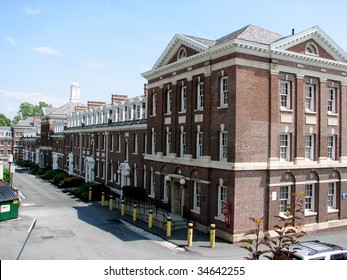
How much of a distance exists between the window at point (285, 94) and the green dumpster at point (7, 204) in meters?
19.3

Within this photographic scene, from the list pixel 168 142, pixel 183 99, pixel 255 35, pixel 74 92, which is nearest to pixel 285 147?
pixel 255 35

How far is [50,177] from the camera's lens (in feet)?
172

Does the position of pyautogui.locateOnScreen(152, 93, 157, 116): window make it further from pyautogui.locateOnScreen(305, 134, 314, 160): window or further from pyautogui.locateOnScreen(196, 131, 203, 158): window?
pyautogui.locateOnScreen(305, 134, 314, 160): window

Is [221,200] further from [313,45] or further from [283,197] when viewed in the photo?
[313,45]

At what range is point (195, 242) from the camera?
1984 centimetres

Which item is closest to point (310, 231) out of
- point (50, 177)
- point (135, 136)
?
point (135, 136)

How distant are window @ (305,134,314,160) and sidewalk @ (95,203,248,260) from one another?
7.89 metres

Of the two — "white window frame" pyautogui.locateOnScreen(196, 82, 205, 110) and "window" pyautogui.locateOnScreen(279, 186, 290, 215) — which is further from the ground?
"white window frame" pyautogui.locateOnScreen(196, 82, 205, 110)

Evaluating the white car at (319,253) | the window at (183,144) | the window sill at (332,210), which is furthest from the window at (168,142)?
the white car at (319,253)

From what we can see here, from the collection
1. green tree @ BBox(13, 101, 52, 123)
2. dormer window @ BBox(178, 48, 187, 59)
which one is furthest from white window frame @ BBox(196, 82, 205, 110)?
green tree @ BBox(13, 101, 52, 123)

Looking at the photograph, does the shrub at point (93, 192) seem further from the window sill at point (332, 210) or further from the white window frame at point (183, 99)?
the window sill at point (332, 210)

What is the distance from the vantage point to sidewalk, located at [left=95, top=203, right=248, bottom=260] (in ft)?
58.4

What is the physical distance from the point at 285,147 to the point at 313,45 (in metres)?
7.04
